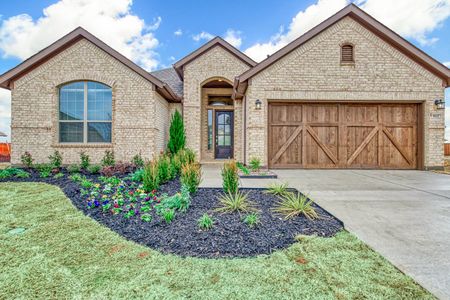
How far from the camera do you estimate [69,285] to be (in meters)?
1.81

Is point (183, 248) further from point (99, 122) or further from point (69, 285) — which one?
point (99, 122)

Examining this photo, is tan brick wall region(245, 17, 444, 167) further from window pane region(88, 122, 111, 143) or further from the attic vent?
window pane region(88, 122, 111, 143)

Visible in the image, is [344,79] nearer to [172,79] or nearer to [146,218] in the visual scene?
[146,218]

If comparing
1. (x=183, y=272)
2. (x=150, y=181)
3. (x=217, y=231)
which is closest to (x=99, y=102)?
(x=150, y=181)

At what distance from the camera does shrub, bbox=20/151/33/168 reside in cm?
802

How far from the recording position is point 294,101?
793 cm

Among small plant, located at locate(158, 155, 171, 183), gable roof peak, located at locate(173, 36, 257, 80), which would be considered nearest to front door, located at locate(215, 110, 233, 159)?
gable roof peak, located at locate(173, 36, 257, 80)

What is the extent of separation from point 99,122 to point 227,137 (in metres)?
5.95

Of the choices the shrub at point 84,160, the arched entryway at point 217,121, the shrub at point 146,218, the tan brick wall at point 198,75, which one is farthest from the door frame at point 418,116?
the shrub at point 84,160

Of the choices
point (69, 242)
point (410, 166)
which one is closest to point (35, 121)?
point (69, 242)

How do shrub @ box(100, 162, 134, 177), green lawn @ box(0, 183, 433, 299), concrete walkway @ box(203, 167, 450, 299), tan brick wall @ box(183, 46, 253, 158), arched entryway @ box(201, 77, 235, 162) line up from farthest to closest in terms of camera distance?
arched entryway @ box(201, 77, 235, 162) → tan brick wall @ box(183, 46, 253, 158) → shrub @ box(100, 162, 134, 177) → concrete walkway @ box(203, 167, 450, 299) → green lawn @ box(0, 183, 433, 299)

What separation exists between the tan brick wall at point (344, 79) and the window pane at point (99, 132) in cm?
537

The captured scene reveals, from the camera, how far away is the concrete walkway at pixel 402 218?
1.98 metres

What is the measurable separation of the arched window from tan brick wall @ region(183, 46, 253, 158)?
3.36m
